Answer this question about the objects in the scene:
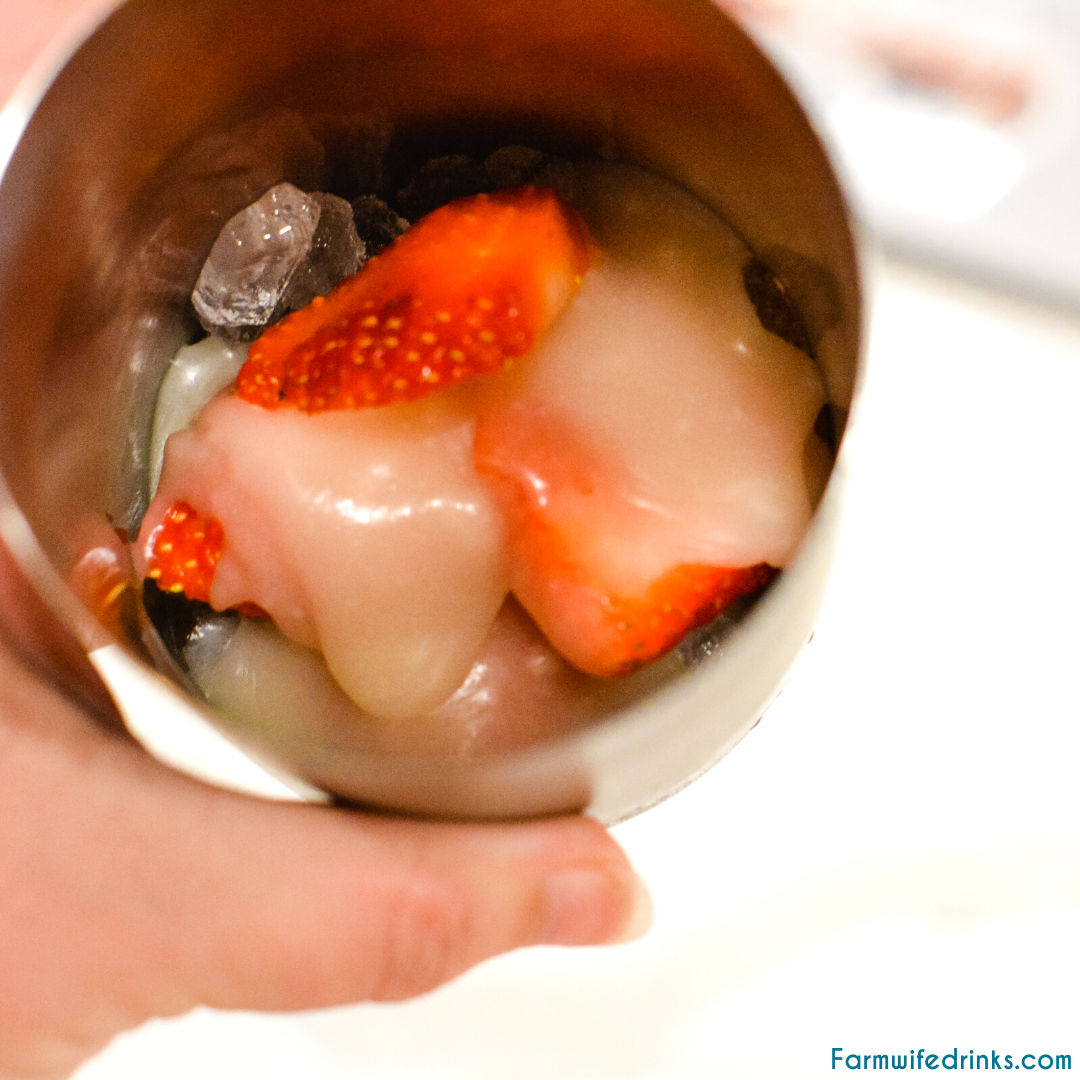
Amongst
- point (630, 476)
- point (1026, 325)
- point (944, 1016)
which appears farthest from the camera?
point (1026, 325)

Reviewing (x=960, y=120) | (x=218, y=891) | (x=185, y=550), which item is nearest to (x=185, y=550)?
(x=185, y=550)

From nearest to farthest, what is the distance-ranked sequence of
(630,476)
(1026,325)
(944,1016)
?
(630,476), (944,1016), (1026,325)

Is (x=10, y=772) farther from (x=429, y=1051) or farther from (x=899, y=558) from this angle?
(x=899, y=558)

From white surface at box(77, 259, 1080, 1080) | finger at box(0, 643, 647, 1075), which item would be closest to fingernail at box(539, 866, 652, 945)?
finger at box(0, 643, 647, 1075)

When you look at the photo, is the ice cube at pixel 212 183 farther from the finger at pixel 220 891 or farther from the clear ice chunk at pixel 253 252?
the finger at pixel 220 891

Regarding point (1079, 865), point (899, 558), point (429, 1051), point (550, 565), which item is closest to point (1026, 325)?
point (899, 558)

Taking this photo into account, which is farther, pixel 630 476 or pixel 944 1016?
pixel 944 1016

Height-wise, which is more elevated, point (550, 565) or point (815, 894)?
point (550, 565)
